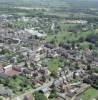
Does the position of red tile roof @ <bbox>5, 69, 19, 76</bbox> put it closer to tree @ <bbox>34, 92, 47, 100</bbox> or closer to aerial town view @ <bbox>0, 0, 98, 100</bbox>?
aerial town view @ <bbox>0, 0, 98, 100</bbox>

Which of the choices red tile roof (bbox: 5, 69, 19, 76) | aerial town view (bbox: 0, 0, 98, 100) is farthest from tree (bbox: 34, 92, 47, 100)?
red tile roof (bbox: 5, 69, 19, 76)

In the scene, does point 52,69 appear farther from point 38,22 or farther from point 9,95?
point 38,22

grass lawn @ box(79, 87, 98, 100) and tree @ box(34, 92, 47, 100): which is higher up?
tree @ box(34, 92, 47, 100)

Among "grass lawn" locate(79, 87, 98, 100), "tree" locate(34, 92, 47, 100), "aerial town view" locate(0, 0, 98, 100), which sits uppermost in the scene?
"tree" locate(34, 92, 47, 100)

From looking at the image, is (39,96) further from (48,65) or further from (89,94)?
(48,65)

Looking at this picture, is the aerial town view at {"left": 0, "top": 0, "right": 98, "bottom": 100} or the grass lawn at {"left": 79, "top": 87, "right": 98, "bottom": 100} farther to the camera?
the aerial town view at {"left": 0, "top": 0, "right": 98, "bottom": 100}

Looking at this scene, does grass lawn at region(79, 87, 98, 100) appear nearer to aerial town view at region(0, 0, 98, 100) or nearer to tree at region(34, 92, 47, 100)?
aerial town view at region(0, 0, 98, 100)

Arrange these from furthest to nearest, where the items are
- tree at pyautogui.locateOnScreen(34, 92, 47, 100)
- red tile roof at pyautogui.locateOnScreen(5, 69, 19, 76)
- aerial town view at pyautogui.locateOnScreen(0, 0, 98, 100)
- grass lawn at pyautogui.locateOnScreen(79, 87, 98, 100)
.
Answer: red tile roof at pyautogui.locateOnScreen(5, 69, 19, 76) → aerial town view at pyautogui.locateOnScreen(0, 0, 98, 100) → grass lawn at pyautogui.locateOnScreen(79, 87, 98, 100) → tree at pyautogui.locateOnScreen(34, 92, 47, 100)

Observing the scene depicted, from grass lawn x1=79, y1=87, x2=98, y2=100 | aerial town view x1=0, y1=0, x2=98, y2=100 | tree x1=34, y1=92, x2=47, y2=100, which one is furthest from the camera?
aerial town view x1=0, y1=0, x2=98, y2=100

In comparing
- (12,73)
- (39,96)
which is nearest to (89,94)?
(39,96)

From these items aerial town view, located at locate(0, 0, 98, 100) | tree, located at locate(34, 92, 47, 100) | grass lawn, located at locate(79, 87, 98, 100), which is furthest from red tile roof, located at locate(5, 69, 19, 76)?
grass lawn, located at locate(79, 87, 98, 100)
